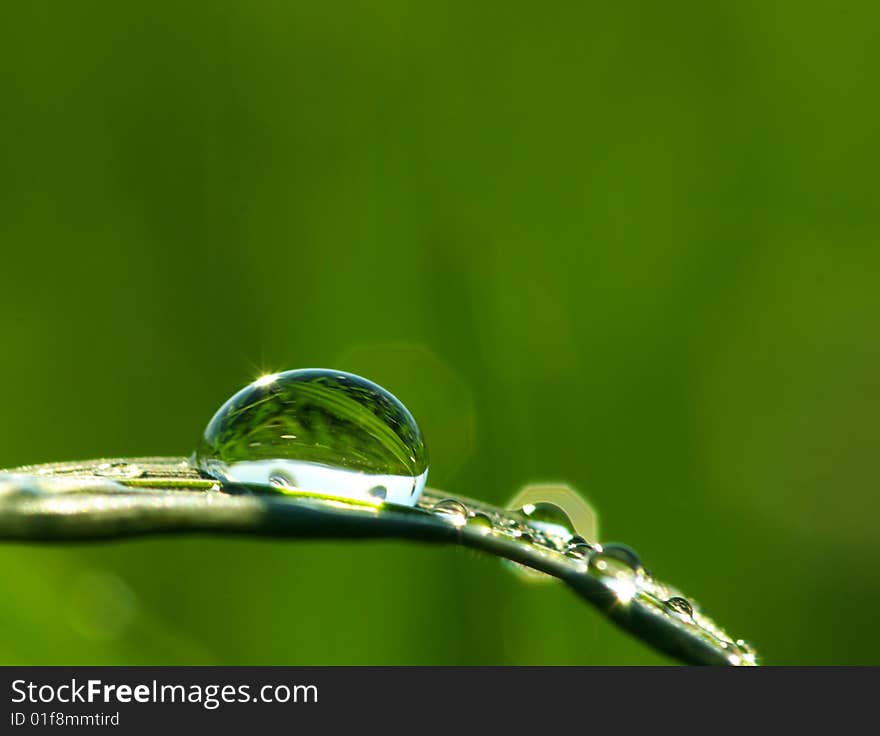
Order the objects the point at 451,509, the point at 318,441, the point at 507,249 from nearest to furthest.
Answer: the point at 451,509 < the point at 318,441 < the point at 507,249

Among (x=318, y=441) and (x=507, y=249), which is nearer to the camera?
(x=318, y=441)

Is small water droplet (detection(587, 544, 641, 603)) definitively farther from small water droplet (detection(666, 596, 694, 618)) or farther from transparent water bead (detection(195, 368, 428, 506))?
transparent water bead (detection(195, 368, 428, 506))

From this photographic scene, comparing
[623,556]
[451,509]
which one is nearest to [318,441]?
[451,509]

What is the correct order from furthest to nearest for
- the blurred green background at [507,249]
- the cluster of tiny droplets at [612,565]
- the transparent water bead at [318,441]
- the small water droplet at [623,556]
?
the blurred green background at [507,249], the transparent water bead at [318,441], the small water droplet at [623,556], the cluster of tiny droplets at [612,565]

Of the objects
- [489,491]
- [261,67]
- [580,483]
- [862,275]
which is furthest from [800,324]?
[261,67]

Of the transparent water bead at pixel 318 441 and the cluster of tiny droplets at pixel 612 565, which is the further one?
the transparent water bead at pixel 318 441

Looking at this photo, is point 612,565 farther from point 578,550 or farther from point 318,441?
point 318,441

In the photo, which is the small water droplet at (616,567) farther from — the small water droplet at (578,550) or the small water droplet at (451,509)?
the small water droplet at (451,509)

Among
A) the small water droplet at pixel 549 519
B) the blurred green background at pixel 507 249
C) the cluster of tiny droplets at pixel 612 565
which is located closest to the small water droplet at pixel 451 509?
the cluster of tiny droplets at pixel 612 565
